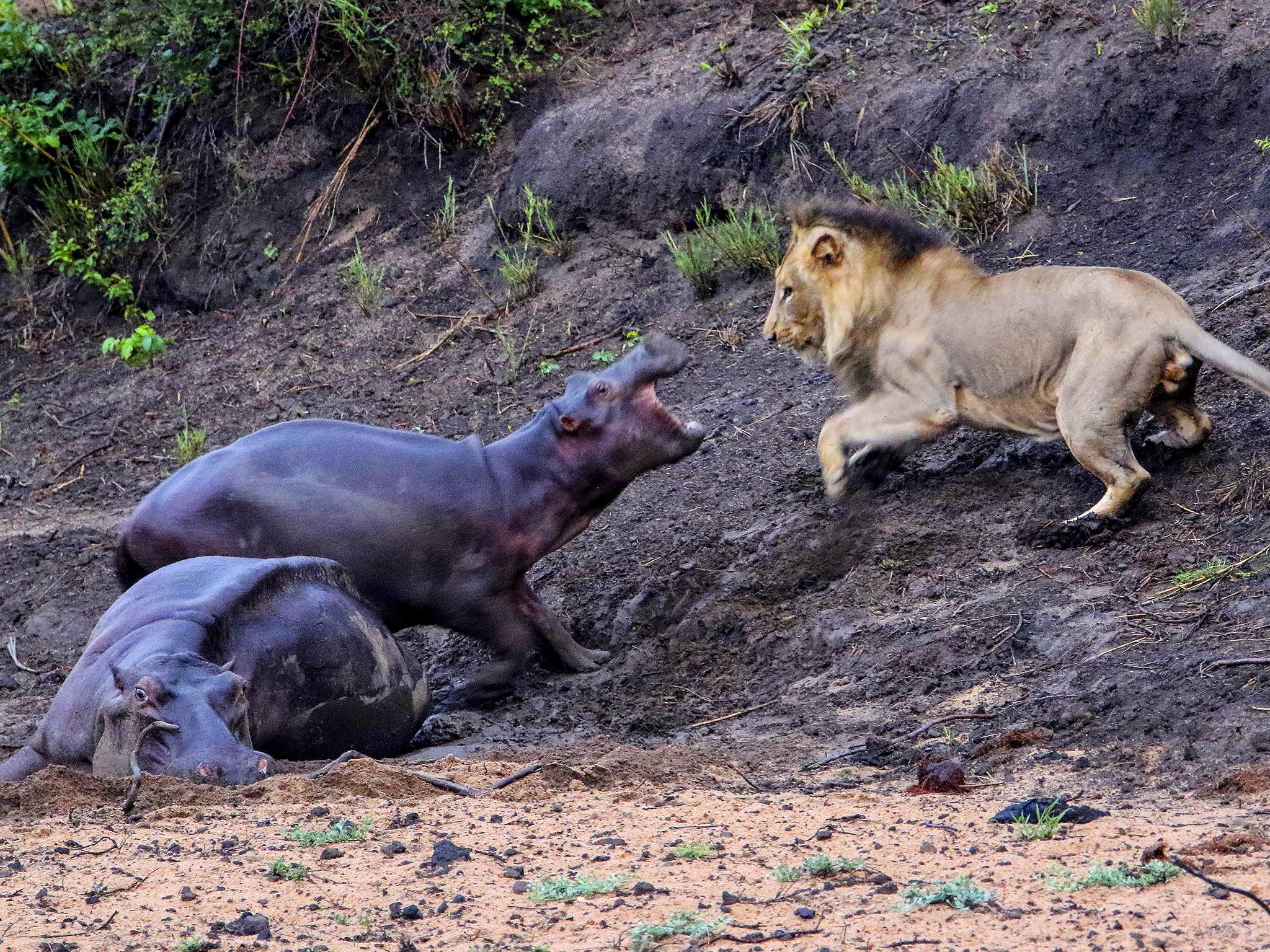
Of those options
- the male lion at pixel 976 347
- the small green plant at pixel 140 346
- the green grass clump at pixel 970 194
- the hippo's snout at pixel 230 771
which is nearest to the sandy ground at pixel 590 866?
the hippo's snout at pixel 230 771

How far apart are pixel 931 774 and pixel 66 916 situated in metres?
2.50

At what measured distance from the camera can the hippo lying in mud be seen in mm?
7164

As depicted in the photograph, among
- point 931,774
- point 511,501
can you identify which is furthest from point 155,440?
point 931,774

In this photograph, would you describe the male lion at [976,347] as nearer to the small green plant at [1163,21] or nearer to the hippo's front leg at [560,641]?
the hippo's front leg at [560,641]

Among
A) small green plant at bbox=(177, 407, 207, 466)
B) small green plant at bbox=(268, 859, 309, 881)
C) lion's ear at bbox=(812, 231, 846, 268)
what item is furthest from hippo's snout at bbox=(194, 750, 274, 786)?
small green plant at bbox=(177, 407, 207, 466)

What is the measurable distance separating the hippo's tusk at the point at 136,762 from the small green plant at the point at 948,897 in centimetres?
243

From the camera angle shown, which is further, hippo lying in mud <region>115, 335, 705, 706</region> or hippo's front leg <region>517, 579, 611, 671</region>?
hippo's front leg <region>517, 579, 611, 671</region>

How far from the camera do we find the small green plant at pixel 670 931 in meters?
3.44

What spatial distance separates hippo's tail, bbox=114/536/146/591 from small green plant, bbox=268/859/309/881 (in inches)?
135

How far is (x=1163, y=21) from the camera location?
9695 mm

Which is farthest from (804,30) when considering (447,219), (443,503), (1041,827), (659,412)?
(1041,827)

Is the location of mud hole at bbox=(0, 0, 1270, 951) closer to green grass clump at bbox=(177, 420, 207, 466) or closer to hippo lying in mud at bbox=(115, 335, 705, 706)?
green grass clump at bbox=(177, 420, 207, 466)

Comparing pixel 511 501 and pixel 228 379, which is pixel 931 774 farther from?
pixel 228 379

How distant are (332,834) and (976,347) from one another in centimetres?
395
